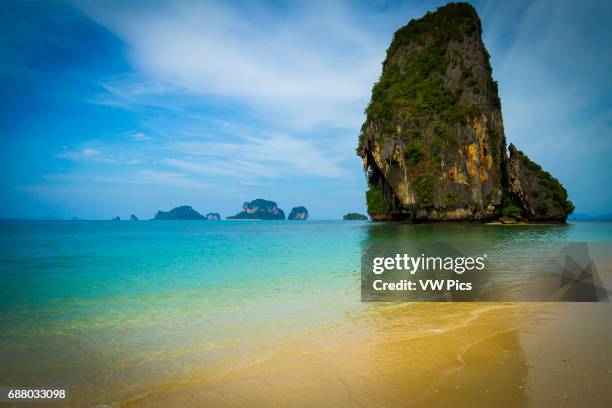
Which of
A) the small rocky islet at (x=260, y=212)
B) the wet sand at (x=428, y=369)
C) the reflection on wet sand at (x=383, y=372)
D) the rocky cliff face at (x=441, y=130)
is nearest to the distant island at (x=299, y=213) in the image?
the small rocky islet at (x=260, y=212)

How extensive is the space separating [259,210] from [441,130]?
429 ft

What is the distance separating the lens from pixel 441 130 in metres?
36.3

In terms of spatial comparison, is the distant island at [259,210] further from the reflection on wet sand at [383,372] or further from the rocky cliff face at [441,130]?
the reflection on wet sand at [383,372]

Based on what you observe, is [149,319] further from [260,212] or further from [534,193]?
Answer: [260,212]

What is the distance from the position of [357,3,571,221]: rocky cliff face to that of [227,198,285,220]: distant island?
120383 millimetres

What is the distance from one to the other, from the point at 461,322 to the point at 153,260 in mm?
10906

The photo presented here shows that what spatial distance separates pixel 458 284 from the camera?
25.1 ft

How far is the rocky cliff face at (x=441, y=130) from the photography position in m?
35.6

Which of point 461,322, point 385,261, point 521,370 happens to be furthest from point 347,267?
point 521,370

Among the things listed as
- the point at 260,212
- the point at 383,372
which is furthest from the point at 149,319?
the point at 260,212

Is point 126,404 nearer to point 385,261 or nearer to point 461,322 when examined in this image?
point 461,322

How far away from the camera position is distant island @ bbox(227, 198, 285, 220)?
161125 millimetres

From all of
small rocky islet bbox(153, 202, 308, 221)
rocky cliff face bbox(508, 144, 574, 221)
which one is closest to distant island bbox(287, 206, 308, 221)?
small rocky islet bbox(153, 202, 308, 221)

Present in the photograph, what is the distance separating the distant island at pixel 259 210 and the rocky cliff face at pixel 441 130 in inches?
4740
